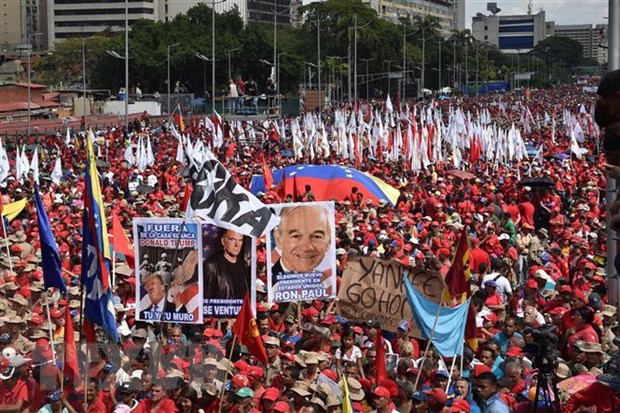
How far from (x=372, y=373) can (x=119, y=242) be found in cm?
578

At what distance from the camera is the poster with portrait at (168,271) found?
10.6 meters

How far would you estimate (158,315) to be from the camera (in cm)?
1074

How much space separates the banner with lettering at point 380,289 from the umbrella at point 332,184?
10.2 metres

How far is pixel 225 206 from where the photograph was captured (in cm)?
1059

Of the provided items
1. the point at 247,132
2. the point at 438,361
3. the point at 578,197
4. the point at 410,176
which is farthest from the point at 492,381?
the point at 247,132

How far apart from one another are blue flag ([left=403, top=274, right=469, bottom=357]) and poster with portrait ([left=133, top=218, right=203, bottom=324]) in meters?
1.86

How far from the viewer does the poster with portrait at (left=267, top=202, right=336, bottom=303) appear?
1154cm

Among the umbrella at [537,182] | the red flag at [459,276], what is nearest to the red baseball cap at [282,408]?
the red flag at [459,276]

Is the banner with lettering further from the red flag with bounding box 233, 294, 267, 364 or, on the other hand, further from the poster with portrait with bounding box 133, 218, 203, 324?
the red flag with bounding box 233, 294, 267, 364

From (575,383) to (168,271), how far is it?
15.6 feet

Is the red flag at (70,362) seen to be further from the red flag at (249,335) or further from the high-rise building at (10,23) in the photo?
the high-rise building at (10,23)

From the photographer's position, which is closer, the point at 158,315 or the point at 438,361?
the point at 438,361

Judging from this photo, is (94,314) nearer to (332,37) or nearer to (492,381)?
(492,381)

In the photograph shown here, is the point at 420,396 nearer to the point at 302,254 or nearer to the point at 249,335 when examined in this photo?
the point at 249,335
